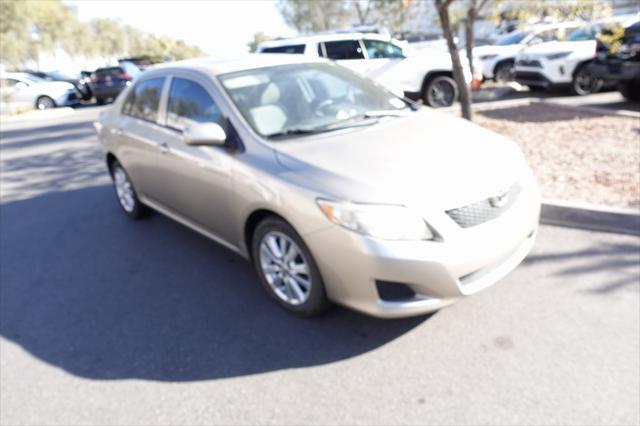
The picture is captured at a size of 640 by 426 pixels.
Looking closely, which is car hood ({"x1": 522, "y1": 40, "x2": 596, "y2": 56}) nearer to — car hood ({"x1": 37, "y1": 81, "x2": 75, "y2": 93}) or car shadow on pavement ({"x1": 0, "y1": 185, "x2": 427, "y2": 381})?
car shadow on pavement ({"x1": 0, "y1": 185, "x2": 427, "y2": 381})

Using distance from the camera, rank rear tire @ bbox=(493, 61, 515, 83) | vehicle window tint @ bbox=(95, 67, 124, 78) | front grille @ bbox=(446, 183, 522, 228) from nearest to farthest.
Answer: front grille @ bbox=(446, 183, 522, 228) < rear tire @ bbox=(493, 61, 515, 83) < vehicle window tint @ bbox=(95, 67, 124, 78)

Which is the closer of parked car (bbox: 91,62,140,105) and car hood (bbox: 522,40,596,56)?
car hood (bbox: 522,40,596,56)

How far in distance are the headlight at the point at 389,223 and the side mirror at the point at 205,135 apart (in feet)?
3.94

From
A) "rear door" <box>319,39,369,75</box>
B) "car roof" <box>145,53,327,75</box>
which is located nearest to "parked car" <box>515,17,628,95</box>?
"rear door" <box>319,39,369,75</box>

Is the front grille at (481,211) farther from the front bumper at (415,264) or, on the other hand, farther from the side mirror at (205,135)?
the side mirror at (205,135)

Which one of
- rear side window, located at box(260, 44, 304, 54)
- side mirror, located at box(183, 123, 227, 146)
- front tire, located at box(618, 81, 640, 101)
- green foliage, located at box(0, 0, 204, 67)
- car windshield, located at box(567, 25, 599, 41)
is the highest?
green foliage, located at box(0, 0, 204, 67)

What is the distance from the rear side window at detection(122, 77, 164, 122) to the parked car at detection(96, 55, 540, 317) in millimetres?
26

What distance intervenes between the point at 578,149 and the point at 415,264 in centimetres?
457

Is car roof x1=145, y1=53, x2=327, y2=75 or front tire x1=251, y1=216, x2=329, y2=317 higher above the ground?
car roof x1=145, y1=53, x2=327, y2=75

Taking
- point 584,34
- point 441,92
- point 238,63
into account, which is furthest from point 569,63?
point 238,63

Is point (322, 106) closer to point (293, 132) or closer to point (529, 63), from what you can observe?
point (293, 132)

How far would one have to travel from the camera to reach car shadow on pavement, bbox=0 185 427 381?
290 centimetres

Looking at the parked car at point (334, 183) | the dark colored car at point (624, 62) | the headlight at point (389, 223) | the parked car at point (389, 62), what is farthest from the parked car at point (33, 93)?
the headlight at point (389, 223)

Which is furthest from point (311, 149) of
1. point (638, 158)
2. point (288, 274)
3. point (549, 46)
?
point (549, 46)
